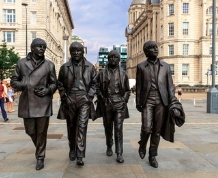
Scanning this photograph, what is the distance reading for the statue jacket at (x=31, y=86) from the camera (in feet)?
14.8

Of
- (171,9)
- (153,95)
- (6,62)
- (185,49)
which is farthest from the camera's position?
(171,9)

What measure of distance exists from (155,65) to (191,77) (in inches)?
1975

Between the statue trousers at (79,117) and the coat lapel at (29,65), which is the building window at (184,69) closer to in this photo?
the statue trousers at (79,117)

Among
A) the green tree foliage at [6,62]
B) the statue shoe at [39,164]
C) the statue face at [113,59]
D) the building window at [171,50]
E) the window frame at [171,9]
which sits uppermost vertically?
the window frame at [171,9]

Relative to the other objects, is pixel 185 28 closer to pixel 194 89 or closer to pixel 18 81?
pixel 194 89

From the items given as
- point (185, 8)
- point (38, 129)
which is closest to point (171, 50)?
point (185, 8)

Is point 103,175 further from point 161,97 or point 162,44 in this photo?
point 162,44

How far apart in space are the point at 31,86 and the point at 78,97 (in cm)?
80

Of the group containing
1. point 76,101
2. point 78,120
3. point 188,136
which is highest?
point 76,101

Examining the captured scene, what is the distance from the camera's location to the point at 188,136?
25.7 feet

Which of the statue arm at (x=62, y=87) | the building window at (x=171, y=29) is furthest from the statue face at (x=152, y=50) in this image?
the building window at (x=171, y=29)

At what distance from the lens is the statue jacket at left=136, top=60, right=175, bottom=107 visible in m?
4.73

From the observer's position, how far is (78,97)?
4797mm

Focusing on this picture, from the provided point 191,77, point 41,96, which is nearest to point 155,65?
point 41,96
